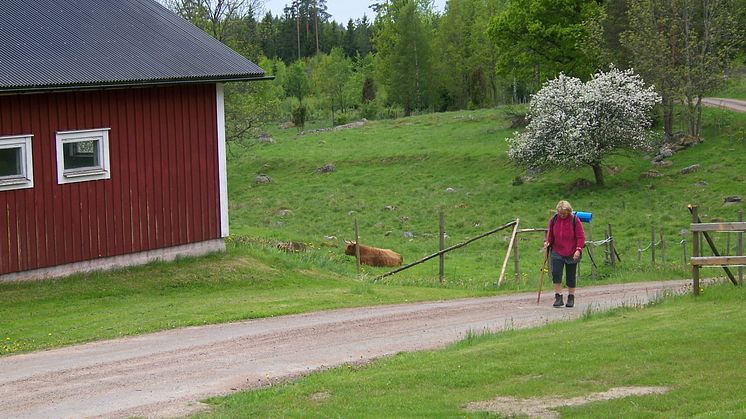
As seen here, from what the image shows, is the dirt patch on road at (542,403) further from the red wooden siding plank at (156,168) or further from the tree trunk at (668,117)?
the tree trunk at (668,117)

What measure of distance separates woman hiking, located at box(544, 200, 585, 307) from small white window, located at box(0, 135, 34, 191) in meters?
9.66

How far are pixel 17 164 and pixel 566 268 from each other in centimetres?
1032

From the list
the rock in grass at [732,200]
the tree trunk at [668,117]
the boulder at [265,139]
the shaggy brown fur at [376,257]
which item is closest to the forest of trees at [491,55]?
the tree trunk at [668,117]

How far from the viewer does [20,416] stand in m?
10.5

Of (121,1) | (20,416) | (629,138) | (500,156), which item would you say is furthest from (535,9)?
(20,416)

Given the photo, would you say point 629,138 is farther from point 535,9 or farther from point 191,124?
point 191,124

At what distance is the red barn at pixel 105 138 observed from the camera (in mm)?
18562

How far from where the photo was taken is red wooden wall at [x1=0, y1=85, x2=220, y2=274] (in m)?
18.6

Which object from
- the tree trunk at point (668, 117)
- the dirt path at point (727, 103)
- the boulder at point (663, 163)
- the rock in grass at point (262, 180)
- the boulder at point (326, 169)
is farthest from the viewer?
the dirt path at point (727, 103)

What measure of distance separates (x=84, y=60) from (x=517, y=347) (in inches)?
441

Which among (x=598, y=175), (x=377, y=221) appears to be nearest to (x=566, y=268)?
(x=377, y=221)

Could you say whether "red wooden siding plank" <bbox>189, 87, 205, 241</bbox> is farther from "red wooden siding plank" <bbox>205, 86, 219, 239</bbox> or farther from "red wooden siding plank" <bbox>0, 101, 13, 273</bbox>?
"red wooden siding plank" <bbox>0, 101, 13, 273</bbox>

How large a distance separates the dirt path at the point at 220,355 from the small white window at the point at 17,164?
4942 millimetres

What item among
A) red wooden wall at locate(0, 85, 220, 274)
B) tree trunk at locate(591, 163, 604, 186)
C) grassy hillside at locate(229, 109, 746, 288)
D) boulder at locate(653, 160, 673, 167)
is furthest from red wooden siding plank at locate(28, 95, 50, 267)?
boulder at locate(653, 160, 673, 167)
